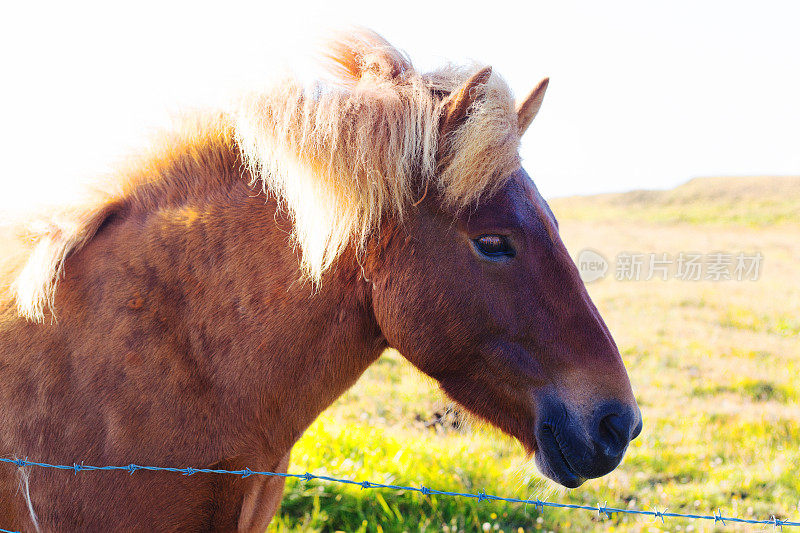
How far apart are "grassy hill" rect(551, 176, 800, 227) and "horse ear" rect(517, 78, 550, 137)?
3117 centimetres

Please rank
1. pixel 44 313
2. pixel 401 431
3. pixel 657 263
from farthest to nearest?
pixel 657 263 → pixel 401 431 → pixel 44 313

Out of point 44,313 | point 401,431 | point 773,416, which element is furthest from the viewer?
point 773,416

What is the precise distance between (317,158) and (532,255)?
2.45 ft

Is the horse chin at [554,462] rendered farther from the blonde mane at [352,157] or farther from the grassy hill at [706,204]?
the grassy hill at [706,204]

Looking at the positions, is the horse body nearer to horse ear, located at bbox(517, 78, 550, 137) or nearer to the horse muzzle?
the horse muzzle

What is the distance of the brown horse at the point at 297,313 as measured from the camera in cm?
182

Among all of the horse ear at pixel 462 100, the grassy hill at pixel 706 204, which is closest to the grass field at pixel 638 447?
the horse ear at pixel 462 100

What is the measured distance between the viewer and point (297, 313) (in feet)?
6.16

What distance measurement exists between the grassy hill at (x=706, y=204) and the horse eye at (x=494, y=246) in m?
31.5

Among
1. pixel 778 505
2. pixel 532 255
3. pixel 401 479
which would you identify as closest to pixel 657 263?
pixel 778 505

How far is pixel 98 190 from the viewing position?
204cm

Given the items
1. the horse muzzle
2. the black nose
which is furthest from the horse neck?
the black nose

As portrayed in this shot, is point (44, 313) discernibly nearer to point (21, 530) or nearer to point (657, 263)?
point (21, 530)

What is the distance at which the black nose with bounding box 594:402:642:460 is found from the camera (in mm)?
1817
